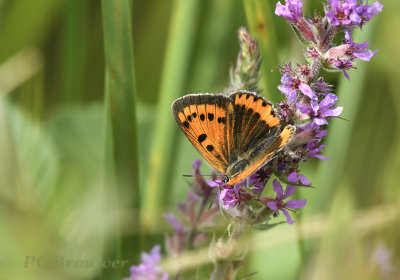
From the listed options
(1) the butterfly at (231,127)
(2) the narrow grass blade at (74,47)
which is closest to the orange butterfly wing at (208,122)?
(1) the butterfly at (231,127)

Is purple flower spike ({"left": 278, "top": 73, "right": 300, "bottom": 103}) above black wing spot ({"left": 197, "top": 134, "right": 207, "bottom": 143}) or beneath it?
beneath

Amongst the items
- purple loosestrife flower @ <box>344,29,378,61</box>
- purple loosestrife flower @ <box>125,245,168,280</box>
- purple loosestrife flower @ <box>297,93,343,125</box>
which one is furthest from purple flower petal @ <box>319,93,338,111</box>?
purple loosestrife flower @ <box>125,245,168,280</box>

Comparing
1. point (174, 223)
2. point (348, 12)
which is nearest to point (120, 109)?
point (174, 223)

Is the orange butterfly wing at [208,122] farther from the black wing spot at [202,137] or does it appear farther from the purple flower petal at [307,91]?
the purple flower petal at [307,91]

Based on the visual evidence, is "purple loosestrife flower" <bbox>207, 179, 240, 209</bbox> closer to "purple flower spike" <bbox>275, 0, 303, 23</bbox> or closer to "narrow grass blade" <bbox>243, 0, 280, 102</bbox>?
"purple flower spike" <bbox>275, 0, 303, 23</bbox>

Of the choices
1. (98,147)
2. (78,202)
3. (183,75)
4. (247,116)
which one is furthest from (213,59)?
(247,116)
